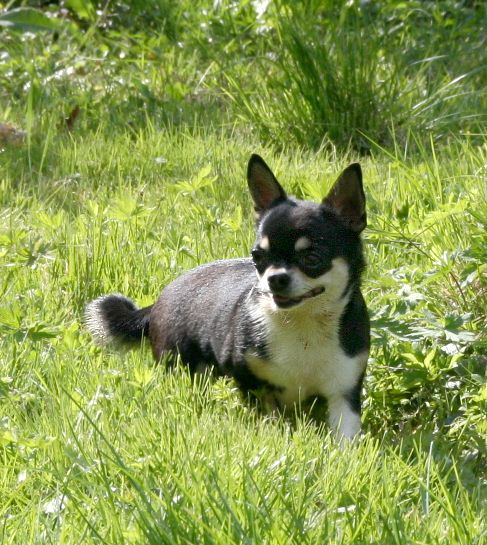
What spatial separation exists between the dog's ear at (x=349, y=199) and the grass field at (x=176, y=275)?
13.5 inches

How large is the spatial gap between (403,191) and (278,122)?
4.29 feet

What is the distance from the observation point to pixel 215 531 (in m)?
Answer: 2.73

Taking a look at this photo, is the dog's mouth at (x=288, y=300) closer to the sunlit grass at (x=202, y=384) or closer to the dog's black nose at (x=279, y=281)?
the dog's black nose at (x=279, y=281)

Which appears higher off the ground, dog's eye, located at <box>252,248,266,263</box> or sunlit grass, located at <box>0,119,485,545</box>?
dog's eye, located at <box>252,248,266,263</box>

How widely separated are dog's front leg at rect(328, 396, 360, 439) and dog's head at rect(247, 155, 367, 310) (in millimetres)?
321

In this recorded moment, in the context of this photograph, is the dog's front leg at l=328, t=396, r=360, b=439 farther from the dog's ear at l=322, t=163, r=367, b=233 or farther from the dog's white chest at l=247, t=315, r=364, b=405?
the dog's ear at l=322, t=163, r=367, b=233

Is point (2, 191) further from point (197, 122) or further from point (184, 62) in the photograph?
point (184, 62)

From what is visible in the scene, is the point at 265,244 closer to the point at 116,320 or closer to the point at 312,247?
the point at 312,247

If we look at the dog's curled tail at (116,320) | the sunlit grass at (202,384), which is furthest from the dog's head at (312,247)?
the dog's curled tail at (116,320)

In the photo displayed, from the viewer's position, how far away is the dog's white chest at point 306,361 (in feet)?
13.0

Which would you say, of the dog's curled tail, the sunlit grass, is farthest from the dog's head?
the dog's curled tail

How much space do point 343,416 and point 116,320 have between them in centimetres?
102

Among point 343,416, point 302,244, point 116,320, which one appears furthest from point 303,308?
point 116,320

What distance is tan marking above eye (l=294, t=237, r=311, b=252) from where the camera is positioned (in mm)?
3953
